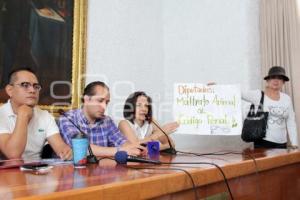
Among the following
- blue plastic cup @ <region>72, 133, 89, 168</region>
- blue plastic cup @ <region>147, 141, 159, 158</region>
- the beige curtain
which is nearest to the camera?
blue plastic cup @ <region>72, 133, 89, 168</region>

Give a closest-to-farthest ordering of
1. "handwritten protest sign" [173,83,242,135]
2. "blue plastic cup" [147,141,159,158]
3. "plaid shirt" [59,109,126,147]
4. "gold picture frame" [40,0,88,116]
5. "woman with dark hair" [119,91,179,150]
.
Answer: "blue plastic cup" [147,141,159,158]
"plaid shirt" [59,109,126,147]
"handwritten protest sign" [173,83,242,135]
"woman with dark hair" [119,91,179,150]
"gold picture frame" [40,0,88,116]

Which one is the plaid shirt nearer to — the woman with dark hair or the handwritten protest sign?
the woman with dark hair

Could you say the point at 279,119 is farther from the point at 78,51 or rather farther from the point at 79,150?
the point at 79,150

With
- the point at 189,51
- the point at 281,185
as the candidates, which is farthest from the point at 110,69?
the point at 281,185

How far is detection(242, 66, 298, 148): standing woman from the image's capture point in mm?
2926

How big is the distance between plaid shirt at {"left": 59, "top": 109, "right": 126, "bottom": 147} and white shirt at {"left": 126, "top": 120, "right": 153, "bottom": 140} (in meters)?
0.21

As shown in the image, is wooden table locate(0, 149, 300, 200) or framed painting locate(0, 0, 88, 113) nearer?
wooden table locate(0, 149, 300, 200)

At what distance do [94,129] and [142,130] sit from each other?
0.52 m

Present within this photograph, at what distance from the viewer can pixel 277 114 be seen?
2920 millimetres

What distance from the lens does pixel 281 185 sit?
1886 millimetres

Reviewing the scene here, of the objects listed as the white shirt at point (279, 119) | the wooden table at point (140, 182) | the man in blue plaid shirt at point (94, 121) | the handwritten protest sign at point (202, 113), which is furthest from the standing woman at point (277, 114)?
the man in blue plaid shirt at point (94, 121)

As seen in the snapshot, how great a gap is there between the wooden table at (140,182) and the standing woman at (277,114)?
121 cm

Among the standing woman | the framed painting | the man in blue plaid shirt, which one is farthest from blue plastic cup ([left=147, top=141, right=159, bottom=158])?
the standing woman

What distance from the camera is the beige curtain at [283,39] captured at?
3188 mm
